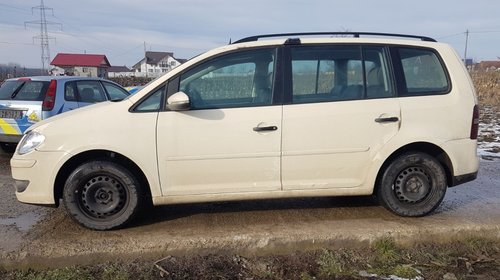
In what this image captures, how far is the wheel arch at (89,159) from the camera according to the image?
13.8 feet

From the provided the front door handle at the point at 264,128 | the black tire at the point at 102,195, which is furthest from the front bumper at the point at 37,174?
the front door handle at the point at 264,128

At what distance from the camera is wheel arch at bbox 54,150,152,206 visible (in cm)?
421

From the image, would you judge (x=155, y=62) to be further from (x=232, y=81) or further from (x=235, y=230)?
(x=235, y=230)

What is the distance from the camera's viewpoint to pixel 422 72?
4.61 meters

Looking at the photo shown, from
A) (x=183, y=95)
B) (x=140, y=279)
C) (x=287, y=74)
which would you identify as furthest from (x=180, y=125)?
(x=140, y=279)

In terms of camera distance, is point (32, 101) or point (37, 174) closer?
point (37, 174)

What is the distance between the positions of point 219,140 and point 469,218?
2682mm

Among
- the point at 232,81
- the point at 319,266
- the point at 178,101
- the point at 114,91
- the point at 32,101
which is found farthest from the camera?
the point at 114,91

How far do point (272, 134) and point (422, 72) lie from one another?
170 cm

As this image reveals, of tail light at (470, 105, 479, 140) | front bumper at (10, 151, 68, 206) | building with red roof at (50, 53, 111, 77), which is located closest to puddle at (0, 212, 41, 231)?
front bumper at (10, 151, 68, 206)

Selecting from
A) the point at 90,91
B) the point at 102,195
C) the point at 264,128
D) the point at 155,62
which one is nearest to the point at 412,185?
the point at 264,128

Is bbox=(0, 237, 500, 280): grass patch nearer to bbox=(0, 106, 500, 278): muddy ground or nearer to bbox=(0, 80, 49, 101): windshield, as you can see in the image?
bbox=(0, 106, 500, 278): muddy ground

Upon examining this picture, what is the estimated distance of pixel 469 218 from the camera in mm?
4637

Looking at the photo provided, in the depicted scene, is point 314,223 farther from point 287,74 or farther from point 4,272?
point 4,272
